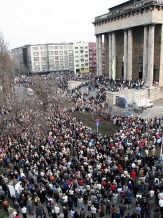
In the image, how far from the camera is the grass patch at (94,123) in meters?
27.6

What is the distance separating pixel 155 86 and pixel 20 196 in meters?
34.9

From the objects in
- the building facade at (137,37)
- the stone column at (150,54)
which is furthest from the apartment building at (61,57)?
the stone column at (150,54)

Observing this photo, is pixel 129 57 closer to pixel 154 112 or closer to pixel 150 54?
pixel 150 54

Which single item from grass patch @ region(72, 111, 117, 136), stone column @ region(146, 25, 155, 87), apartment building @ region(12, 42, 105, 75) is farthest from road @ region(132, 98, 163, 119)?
apartment building @ region(12, 42, 105, 75)

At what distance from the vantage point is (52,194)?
15.0m

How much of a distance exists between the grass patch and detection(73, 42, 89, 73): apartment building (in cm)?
8688

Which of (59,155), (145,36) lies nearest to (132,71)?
(145,36)

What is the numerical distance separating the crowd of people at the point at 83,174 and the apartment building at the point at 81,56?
321 ft

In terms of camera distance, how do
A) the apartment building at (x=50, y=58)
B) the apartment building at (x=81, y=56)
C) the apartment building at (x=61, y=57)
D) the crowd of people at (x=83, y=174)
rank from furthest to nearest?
1. the apartment building at (x=50, y=58)
2. the apartment building at (x=61, y=57)
3. the apartment building at (x=81, y=56)
4. the crowd of people at (x=83, y=174)

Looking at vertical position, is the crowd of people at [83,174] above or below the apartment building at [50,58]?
below

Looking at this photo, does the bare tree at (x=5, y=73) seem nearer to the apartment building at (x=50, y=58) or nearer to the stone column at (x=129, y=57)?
the stone column at (x=129, y=57)

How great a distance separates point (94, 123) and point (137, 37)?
24940 millimetres

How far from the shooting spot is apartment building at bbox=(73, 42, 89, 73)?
391ft

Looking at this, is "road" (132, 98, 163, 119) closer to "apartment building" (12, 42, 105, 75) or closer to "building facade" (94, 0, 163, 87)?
"building facade" (94, 0, 163, 87)
